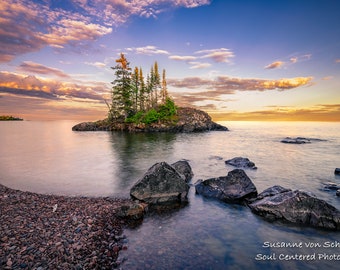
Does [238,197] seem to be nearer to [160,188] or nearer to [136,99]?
[160,188]

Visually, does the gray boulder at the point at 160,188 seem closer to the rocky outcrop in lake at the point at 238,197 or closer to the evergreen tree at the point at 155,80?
the rocky outcrop in lake at the point at 238,197

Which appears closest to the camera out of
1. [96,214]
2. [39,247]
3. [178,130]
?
[39,247]

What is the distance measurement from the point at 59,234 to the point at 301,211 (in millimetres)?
11982

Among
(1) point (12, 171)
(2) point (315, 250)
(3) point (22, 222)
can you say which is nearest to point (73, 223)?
(3) point (22, 222)

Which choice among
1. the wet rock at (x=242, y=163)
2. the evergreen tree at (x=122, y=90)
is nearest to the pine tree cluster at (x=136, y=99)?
the evergreen tree at (x=122, y=90)

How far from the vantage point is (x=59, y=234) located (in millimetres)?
8562

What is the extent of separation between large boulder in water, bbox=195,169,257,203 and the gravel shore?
6.77 m

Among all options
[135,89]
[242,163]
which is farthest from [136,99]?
[242,163]

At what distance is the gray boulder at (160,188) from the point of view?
528 inches

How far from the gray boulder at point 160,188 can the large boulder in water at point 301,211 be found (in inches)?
198

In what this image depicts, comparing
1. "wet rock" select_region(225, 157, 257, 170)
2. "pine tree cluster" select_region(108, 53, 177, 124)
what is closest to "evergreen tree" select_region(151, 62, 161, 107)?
"pine tree cluster" select_region(108, 53, 177, 124)

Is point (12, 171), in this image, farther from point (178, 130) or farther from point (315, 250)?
point (178, 130)

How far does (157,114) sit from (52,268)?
81.8 metres

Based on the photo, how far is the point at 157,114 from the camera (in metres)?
87.4
